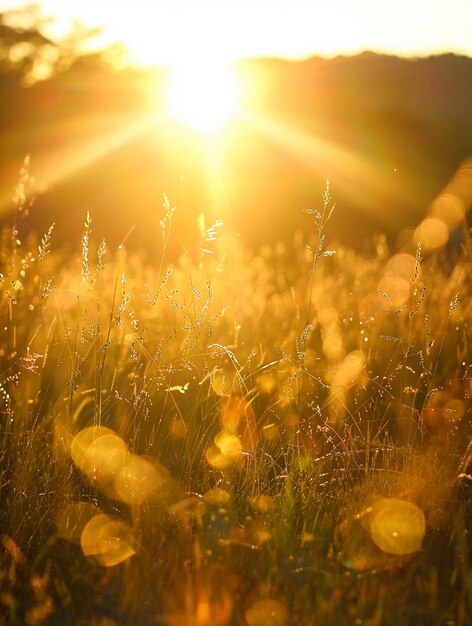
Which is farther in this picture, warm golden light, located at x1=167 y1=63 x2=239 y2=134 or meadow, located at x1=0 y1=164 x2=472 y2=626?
warm golden light, located at x1=167 y1=63 x2=239 y2=134

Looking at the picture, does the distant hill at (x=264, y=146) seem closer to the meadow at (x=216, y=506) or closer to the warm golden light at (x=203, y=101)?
the warm golden light at (x=203, y=101)

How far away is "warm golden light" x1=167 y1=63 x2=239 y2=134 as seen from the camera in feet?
49.7

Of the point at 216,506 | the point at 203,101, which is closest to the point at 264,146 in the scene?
the point at 203,101

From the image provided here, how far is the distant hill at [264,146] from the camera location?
14.8 meters

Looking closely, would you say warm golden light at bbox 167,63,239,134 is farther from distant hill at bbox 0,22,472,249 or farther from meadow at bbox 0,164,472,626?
meadow at bbox 0,164,472,626

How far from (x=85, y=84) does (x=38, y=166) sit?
5.52 meters

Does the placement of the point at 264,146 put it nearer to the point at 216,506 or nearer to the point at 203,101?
the point at 203,101

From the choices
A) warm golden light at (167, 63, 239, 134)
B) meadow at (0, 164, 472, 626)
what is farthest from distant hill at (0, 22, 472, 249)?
meadow at (0, 164, 472, 626)

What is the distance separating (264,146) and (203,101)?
4669 millimetres

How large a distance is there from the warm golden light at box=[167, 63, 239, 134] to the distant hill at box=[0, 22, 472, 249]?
0.45m

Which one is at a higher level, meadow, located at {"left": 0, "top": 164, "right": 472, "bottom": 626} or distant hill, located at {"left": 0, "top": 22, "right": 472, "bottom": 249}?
meadow, located at {"left": 0, "top": 164, "right": 472, "bottom": 626}

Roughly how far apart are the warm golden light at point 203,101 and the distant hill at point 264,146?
45cm

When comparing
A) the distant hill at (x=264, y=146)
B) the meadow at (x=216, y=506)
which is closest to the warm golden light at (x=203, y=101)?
the distant hill at (x=264, y=146)

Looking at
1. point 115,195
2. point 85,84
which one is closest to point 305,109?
point 85,84
